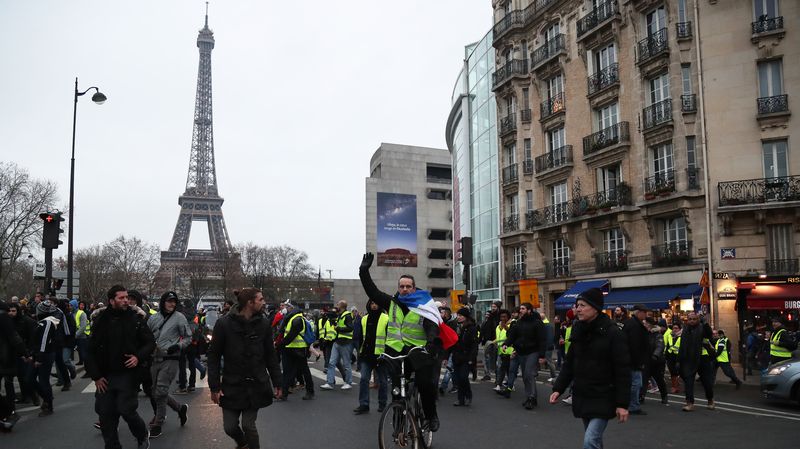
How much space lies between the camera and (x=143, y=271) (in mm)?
73875

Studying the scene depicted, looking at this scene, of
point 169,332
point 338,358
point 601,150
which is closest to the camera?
point 169,332

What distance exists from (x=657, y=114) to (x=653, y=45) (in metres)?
2.80

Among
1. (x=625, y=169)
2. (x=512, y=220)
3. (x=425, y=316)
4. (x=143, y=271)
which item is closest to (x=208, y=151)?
(x=143, y=271)

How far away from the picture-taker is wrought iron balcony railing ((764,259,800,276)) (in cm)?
2289

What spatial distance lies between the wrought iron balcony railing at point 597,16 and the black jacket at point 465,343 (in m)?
21.0

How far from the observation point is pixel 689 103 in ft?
83.5

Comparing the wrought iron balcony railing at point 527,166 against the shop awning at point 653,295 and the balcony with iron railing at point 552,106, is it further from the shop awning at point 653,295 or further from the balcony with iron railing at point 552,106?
the shop awning at point 653,295

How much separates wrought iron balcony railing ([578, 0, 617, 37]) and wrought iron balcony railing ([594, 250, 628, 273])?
1022cm

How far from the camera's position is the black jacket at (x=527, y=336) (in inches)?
461

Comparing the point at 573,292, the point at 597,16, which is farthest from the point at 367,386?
the point at 597,16

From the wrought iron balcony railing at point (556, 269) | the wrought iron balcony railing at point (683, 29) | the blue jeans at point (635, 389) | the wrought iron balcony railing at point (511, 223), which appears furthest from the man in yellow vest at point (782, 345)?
the wrought iron balcony railing at point (511, 223)

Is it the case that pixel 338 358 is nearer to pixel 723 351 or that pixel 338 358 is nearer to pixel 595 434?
pixel 723 351

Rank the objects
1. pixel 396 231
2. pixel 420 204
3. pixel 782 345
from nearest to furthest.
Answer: pixel 782 345 < pixel 396 231 < pixel 420 204

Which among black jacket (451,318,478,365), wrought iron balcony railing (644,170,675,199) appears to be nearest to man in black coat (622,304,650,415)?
black jacket (451,318,478,365)
